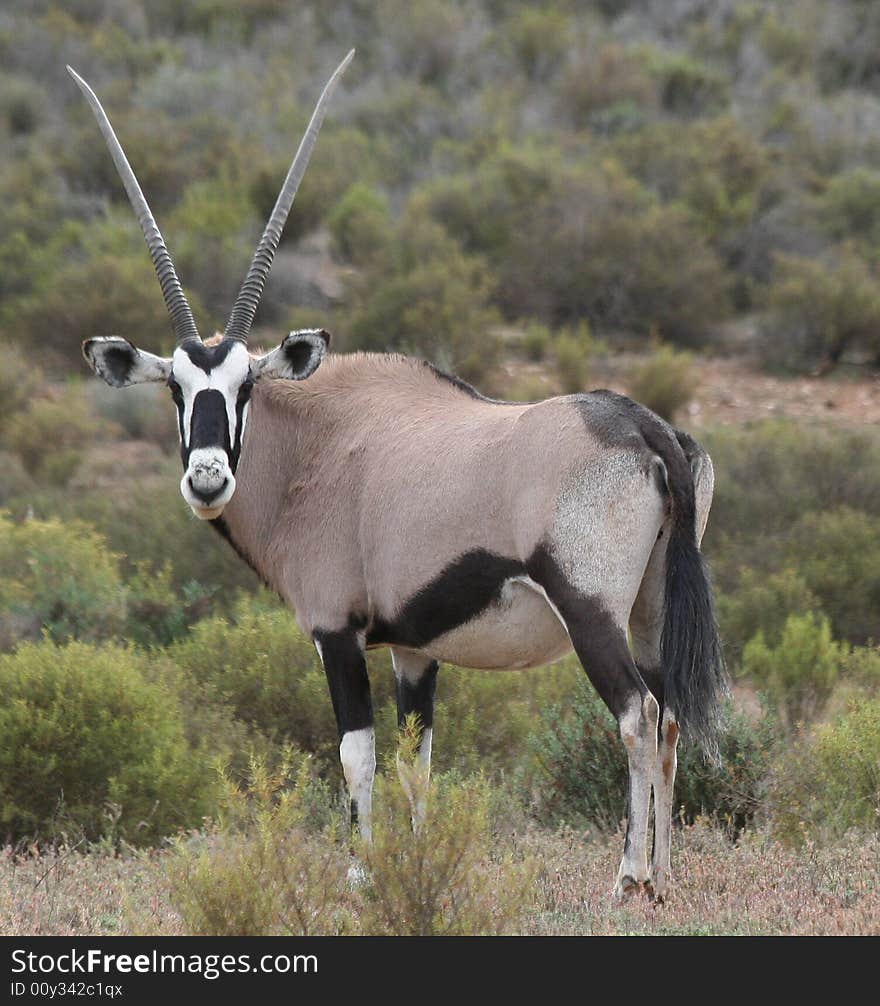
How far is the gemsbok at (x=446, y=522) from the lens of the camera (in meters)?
5.79

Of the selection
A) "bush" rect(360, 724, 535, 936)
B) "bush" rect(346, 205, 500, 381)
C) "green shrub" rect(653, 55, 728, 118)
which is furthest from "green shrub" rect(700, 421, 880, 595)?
"green shrub" rect(653, 55, 728, 118)

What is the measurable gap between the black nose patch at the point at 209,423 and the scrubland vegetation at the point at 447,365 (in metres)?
1.29

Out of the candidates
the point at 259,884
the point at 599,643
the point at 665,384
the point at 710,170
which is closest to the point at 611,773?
the point at 599,643

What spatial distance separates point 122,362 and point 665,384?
13.6 meters

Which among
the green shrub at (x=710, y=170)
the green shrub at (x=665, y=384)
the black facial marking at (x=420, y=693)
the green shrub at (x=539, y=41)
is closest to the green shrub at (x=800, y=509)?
the green shrub at (x=665, y=384)

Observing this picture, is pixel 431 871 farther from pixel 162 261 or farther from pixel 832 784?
pixel 832 784

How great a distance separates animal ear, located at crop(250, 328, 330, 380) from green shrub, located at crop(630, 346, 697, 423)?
1279 centimetres

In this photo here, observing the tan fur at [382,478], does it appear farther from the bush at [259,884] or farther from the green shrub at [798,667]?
the green shrub at [798,667]

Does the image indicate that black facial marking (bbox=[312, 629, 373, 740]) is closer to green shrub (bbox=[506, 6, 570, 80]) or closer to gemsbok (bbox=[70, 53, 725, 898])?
gemsbok (bbox=[70, 53, 725, 898])

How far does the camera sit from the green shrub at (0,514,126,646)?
36.1ft

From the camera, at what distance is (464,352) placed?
791 inches

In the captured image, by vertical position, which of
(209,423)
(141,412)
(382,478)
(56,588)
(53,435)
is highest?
(209,423)

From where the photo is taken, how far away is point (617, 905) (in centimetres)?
593

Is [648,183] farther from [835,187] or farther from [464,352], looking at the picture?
[464,352]
